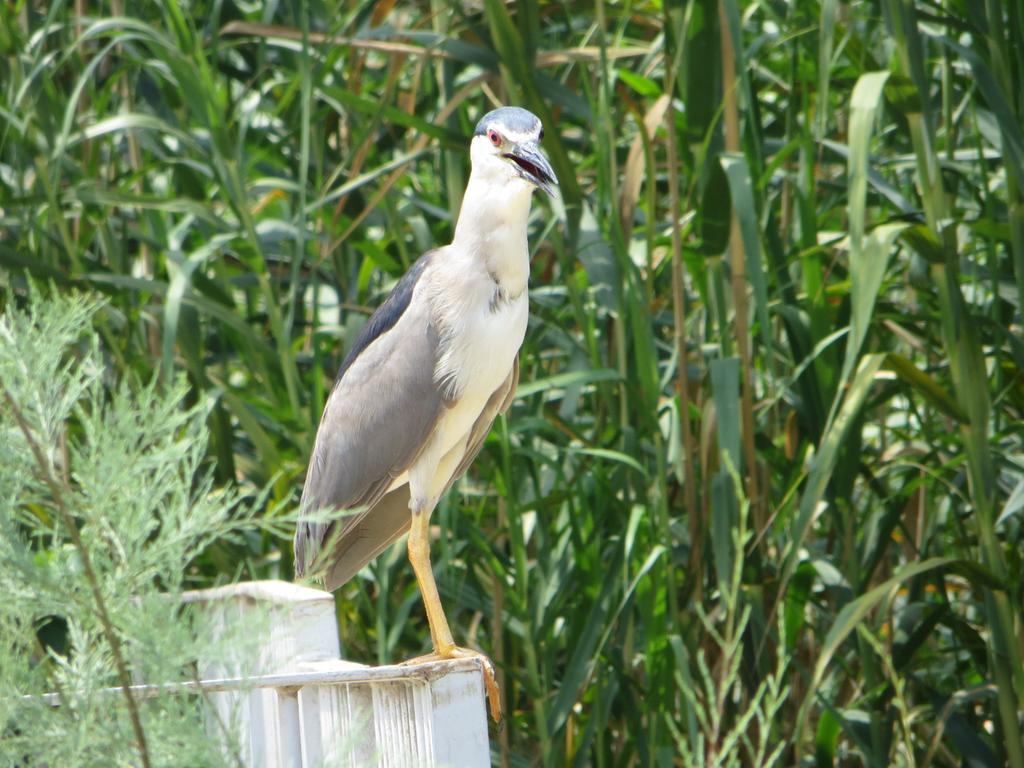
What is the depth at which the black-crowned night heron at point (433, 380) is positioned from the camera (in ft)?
7.55

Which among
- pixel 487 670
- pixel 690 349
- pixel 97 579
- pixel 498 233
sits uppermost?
pixel 498 233

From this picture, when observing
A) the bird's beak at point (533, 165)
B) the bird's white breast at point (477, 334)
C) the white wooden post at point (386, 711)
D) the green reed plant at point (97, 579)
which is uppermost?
the bird's beak at point (533, 165)

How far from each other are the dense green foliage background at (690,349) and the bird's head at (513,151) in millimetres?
388

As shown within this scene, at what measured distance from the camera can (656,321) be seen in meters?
3.12

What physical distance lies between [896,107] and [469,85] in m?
0.93

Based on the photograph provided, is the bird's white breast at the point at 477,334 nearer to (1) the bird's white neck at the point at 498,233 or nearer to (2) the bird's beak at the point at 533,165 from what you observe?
(1) the bird's white neck at the point at 498,233

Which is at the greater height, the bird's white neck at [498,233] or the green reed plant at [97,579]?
the bird's white neck at [498,233]

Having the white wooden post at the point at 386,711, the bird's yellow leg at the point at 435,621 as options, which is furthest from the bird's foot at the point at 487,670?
the white wooden post at the point at 386,711

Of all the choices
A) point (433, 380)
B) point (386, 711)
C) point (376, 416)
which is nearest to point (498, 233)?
point (433, 380)

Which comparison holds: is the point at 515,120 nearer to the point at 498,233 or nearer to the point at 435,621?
the point at 498,233

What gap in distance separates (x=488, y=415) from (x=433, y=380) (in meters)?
0.17

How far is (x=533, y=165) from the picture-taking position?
2201 millimetres

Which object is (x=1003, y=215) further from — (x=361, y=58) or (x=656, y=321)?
(x=361, y=58)

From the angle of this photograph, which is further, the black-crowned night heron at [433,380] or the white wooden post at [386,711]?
the black-crowned night heron at [433,380]
